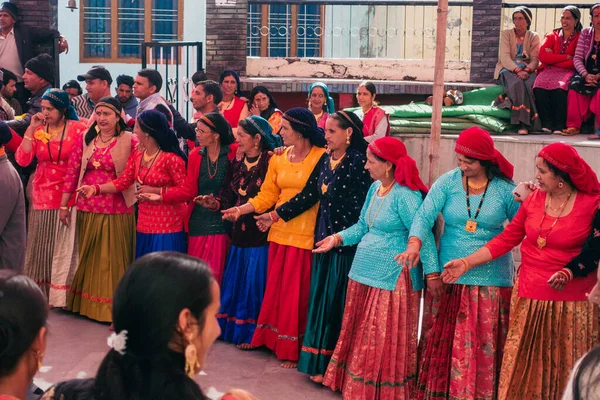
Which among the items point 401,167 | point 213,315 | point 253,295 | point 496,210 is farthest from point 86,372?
point 213,315

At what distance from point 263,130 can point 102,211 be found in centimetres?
146

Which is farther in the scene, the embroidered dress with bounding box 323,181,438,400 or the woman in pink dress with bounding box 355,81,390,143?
the woman in pink dress with bounding box 355,81,390,143

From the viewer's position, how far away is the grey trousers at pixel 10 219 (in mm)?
5266

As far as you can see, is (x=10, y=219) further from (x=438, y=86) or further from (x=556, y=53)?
(x=556, y=53)

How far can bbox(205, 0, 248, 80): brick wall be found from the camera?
11.7 meters

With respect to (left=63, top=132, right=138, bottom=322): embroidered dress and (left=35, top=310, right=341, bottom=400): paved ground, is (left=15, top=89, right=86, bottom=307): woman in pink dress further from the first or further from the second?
(left=35, top=310, right=341, bottom=400): paved ground

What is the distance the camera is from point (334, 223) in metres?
5.66

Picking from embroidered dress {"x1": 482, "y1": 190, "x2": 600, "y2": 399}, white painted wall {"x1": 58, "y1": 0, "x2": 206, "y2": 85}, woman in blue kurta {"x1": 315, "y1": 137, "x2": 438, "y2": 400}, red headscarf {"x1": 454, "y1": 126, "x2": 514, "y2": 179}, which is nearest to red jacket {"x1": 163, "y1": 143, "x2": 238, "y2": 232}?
woman in blue kurta {"x1": 315, "y1": 137, "x2": 438, "y2": 400}

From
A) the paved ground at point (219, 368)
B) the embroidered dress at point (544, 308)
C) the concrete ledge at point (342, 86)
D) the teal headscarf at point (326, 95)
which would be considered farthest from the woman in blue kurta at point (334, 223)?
the concrete ledge at point (342, 86)

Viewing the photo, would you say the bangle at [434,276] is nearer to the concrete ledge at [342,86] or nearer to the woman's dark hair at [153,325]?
the woman's dark hair at [153,325]

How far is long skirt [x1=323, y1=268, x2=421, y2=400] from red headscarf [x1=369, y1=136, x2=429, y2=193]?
1.67ft

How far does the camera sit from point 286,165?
598 centimetres

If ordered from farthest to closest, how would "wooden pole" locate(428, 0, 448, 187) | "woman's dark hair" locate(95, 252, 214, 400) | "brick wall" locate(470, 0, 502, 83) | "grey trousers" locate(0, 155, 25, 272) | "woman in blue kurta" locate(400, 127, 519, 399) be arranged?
"brick wall" locate(470, 0, 502, 83) → "wooden pole" locate(428, 0, 448, 187) → "grey trousers" locate(0, 155, 25, 272) → "woman in blue kurta" locate(400, 127, 519, 399) → "woman's dark hair" locate(95, 252, 214, 400)

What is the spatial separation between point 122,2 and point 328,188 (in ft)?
39.3
